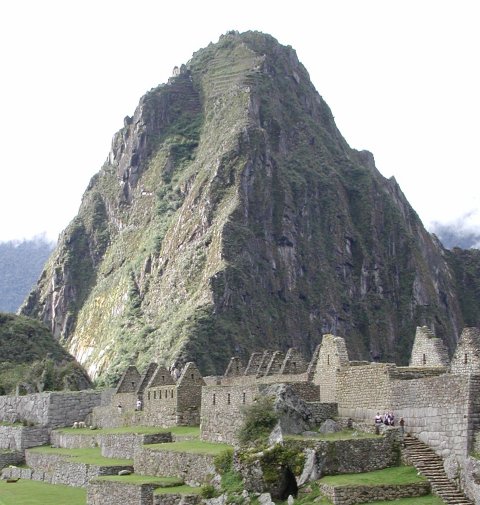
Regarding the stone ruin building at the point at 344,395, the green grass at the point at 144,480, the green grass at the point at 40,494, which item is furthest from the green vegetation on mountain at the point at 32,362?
the green grass at the point at 144,480

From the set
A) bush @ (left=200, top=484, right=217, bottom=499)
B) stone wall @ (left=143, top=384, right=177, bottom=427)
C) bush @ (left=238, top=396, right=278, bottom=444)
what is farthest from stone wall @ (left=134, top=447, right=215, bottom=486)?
stone wall @ (left=143, top=384, right=177, bottom=427)

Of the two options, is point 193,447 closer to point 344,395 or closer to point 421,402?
point 344,395

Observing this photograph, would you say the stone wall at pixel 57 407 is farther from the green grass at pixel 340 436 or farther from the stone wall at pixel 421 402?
the green grass at pixel 340 436

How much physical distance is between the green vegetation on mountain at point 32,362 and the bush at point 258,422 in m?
31.6

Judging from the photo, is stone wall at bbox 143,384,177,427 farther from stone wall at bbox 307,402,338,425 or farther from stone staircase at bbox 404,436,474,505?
stone staircase at bbox 404,436,474,505

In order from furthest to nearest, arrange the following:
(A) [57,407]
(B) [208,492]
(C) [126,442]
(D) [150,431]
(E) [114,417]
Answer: (A) [57,407] → (E) [114,417] → (D) [150,431] → (C) [126,442] → (B) [208,492]

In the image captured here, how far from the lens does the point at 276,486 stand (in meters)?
26.4

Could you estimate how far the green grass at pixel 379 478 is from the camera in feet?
82.4

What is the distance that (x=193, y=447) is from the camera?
31703 mm

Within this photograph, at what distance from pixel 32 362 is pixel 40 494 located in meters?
56.0

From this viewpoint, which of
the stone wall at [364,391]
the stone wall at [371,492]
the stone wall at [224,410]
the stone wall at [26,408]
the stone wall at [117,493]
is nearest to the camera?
the stone wall at [371,492]

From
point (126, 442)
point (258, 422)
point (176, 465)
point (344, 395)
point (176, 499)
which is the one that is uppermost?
point (344, 395)

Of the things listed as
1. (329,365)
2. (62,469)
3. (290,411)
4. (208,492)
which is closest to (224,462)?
(208,492)

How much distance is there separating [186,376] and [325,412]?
434 inches
